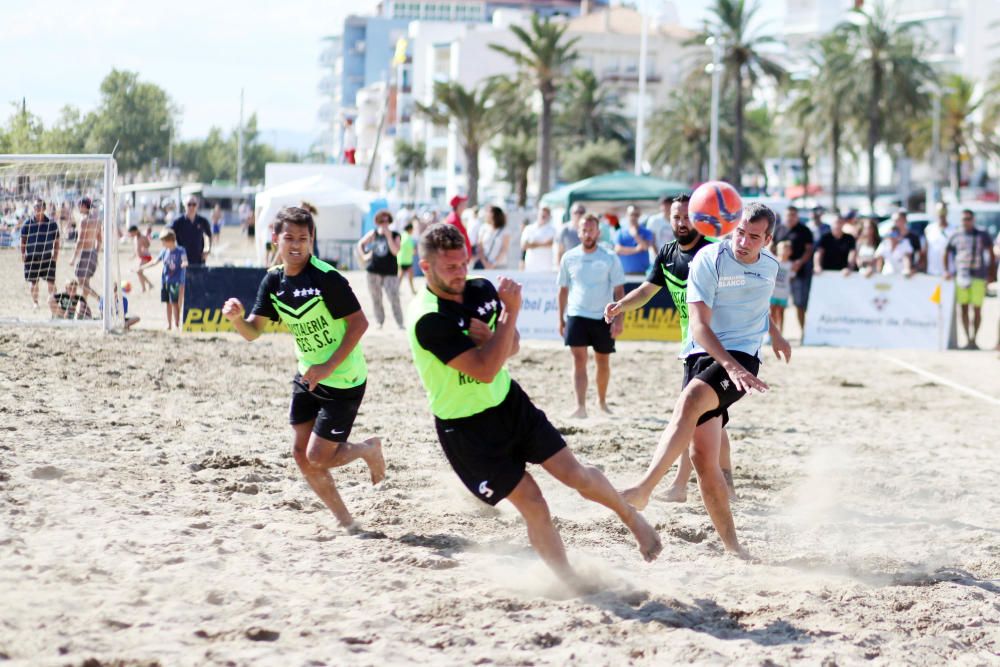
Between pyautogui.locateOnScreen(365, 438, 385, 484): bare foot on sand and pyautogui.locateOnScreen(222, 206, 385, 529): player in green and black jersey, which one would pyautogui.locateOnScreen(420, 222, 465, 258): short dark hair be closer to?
pyautogui.locateOnScreen(222, 206, 385, 529): player in green and black jersey

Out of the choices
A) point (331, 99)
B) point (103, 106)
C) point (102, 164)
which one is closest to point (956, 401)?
point (102, 164)

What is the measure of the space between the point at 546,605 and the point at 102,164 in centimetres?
1271

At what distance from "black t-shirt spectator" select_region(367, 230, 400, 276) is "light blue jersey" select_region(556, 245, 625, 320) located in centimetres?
673

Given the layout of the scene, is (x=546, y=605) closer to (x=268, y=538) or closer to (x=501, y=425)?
(x=501, y=425)

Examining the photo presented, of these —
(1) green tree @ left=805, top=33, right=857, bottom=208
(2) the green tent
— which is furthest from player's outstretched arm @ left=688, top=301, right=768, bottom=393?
(1) green tree @ left=805, top=33, right=857, bottom=208

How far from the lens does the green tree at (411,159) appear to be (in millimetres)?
95625

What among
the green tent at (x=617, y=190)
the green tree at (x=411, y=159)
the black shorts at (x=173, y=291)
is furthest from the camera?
the green tree at (x=411, y=159)

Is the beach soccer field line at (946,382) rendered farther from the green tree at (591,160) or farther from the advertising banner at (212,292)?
the green tree at (591,160)

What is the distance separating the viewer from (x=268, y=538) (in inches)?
231

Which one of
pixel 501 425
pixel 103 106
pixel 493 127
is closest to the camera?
pixel 501 425

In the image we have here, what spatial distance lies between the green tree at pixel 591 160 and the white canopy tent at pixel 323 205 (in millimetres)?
32361

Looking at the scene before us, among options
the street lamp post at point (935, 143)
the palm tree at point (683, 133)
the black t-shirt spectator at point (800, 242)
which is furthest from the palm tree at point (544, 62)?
the black t-shirt spectator at point (800, 242)

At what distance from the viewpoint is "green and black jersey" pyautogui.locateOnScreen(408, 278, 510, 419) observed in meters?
4.62

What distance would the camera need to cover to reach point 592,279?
10.1m
